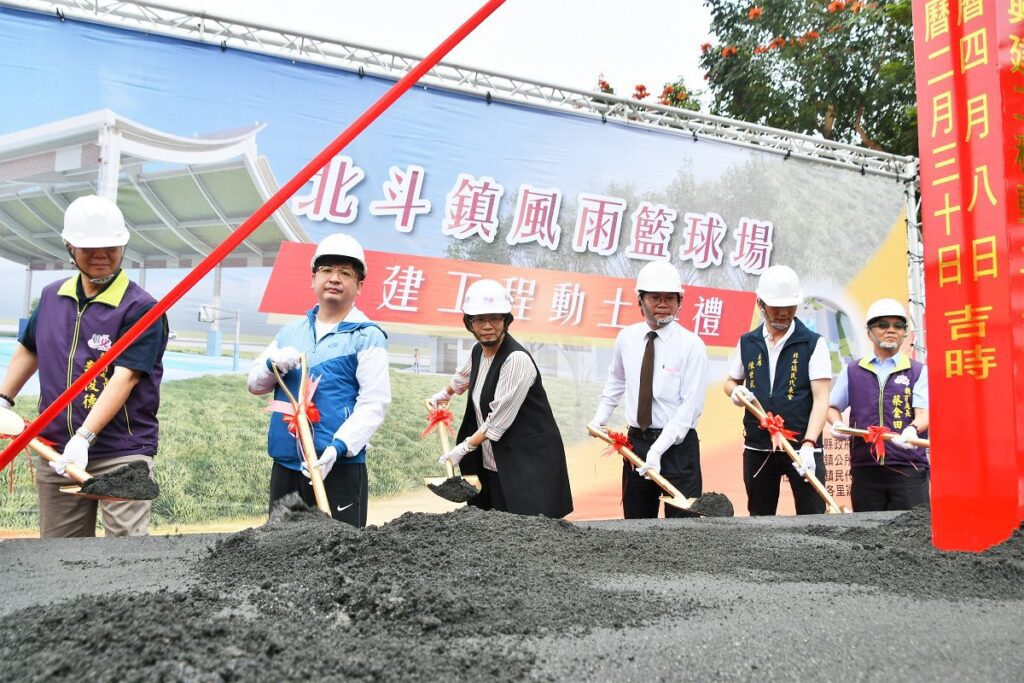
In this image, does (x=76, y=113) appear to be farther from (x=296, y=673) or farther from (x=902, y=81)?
(x=902, y=81)

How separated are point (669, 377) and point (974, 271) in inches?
58.9

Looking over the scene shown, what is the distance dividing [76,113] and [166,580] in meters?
3.08

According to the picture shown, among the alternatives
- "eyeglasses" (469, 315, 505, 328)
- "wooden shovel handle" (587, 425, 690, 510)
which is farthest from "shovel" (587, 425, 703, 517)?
"eyeglasses" (469, 315, 505, 328)

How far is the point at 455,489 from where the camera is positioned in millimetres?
2545

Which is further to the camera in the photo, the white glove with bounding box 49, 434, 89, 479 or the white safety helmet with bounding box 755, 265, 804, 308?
the white safety helmet with bounding box 755, 265, 804, 308

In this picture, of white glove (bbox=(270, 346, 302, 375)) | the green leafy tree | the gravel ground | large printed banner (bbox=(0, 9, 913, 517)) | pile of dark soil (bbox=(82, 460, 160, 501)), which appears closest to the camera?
the gravel ground

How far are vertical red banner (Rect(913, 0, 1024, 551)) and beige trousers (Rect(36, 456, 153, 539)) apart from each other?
1.94 metres

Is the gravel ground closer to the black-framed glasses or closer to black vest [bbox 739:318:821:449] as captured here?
black vest [bbox 739:318:821:449]

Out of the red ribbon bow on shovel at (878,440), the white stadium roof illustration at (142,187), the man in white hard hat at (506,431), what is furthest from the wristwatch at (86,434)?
the red ribbon bow on shovel at (878,440)

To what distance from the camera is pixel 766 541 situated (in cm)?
169

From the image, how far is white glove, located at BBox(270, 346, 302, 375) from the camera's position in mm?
2207

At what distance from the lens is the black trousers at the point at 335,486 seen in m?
2.26

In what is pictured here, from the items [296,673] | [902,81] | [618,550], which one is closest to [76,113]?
[618,550]

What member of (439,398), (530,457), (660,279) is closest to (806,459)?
(660,279)
